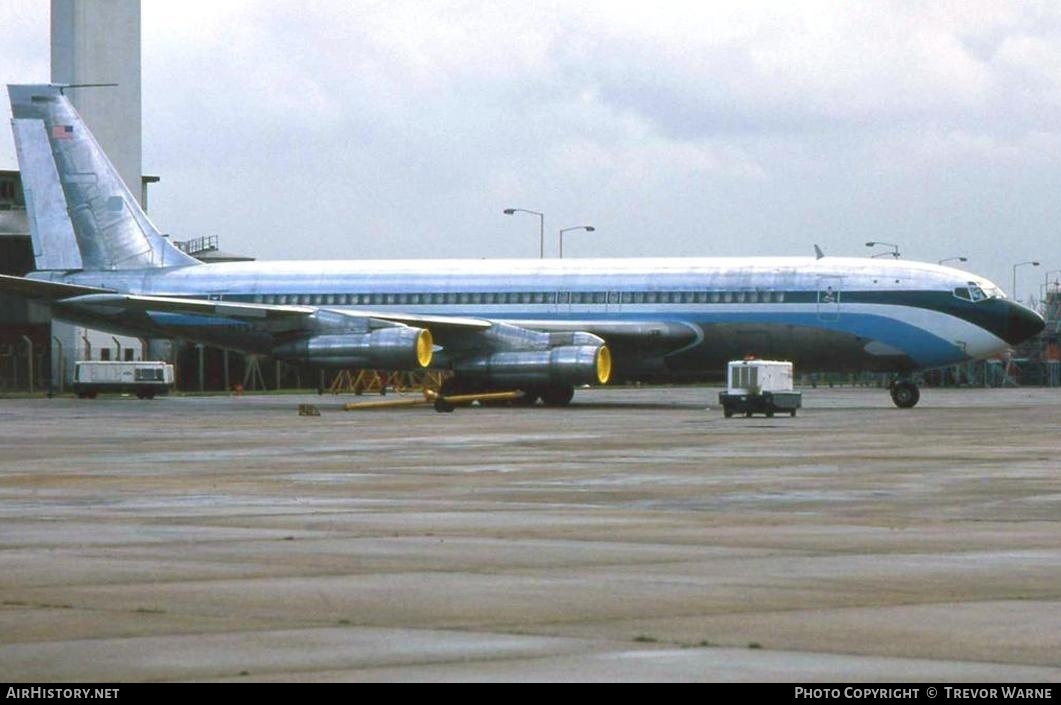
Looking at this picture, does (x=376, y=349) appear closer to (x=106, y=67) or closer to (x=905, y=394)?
(x=905, y=394)

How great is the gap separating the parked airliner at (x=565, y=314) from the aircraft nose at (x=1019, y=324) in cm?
5

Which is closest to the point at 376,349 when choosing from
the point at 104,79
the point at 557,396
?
the point at 557,396

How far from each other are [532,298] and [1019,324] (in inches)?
535

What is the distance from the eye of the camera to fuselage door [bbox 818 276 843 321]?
51969mm

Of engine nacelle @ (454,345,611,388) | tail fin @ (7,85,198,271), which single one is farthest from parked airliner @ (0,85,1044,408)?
tail fin @ (7,85,198,271)

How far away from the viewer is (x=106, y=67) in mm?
94812

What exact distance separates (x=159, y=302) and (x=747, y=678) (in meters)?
47.4

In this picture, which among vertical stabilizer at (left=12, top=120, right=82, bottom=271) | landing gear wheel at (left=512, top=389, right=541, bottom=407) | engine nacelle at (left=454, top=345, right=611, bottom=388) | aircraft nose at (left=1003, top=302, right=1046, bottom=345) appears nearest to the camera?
engine nacelle at (left=454, top=345, right=611, bottom=388)

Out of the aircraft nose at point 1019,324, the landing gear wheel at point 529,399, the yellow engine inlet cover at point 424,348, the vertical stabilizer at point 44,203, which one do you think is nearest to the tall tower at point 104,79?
the vertical stabilizer at point 44,203

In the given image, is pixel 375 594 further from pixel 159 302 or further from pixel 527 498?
pixel 159 302

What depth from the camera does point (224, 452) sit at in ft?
97.4

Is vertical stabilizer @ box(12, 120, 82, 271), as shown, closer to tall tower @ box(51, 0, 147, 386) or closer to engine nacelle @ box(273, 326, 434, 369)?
engine nacelle @ box(273, 326, 434, 369)

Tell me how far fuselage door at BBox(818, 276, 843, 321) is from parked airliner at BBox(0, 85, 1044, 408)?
5 centimetres

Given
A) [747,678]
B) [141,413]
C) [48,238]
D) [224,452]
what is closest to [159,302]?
[141,413]
